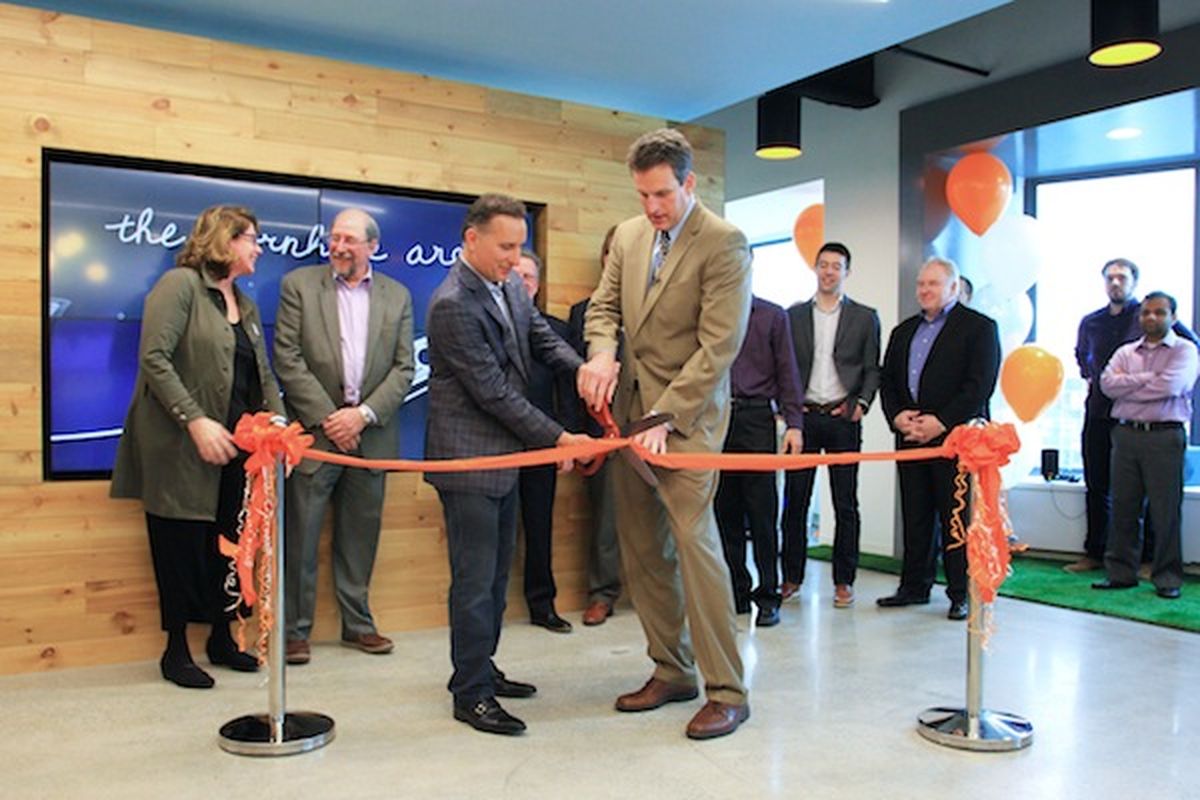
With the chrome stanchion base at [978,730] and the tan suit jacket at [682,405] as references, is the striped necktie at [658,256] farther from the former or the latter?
the chrome stanchion base at [978,730]

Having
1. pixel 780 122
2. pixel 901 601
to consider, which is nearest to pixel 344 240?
pixel 901 601

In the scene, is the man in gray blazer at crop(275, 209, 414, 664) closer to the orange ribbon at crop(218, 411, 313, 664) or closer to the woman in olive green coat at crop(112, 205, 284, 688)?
the woman in olive green coat at crop(112, 205, 284, 688)

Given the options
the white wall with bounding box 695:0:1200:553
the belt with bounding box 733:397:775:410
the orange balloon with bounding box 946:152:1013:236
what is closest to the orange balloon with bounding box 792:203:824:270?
the white wall with bounding box 695:0:1200:553

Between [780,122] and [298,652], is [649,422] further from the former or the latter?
[780,122]

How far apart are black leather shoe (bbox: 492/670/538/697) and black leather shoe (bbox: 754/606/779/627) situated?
1474mm

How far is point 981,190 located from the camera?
671cm

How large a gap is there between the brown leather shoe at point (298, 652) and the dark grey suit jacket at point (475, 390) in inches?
48.0

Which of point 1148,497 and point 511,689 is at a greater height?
point 1148,497

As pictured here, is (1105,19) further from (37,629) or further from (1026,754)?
(37,629)

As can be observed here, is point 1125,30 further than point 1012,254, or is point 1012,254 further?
point 1012,254

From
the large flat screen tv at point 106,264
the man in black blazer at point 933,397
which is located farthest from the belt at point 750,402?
the large flat screen tv at point 106,264

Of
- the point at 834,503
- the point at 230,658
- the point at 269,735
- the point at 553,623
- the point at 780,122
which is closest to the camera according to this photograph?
the point at 269,735

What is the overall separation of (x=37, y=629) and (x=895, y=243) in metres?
5.78

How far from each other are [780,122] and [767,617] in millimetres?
3644
